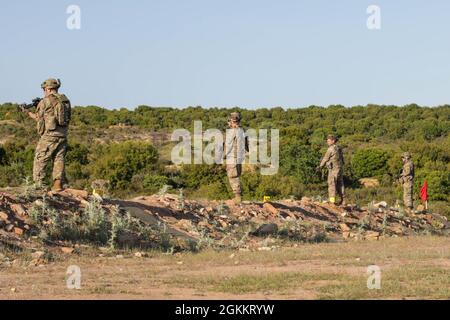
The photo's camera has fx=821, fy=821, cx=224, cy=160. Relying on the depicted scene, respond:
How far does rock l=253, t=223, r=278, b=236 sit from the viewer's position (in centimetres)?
1623

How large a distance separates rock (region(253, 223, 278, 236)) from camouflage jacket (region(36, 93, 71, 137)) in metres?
4.37

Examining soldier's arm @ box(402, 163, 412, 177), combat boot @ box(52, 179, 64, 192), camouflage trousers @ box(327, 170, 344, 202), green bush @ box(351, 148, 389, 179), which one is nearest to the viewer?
combat boot @ box(52, 179, 64, 192)

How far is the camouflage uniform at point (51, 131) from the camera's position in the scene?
14.4m

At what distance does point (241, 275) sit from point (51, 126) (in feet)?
18.4

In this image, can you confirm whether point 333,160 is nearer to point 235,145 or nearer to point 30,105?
point 235,145

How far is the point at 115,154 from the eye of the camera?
122 feet

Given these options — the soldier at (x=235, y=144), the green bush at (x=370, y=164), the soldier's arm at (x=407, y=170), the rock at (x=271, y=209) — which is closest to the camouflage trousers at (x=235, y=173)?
the soldier at (x=235, y=144)

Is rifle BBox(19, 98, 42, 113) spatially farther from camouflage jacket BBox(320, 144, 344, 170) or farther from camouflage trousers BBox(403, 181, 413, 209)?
camouflage trousers BBox(403, 181, 413, 209)

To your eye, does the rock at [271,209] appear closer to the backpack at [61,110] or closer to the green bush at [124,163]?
the backpack at [61,110]

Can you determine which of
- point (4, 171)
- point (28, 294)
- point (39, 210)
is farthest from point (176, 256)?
point (4, 171)

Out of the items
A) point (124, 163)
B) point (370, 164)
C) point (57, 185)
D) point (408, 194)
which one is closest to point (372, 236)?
point (57, 185)

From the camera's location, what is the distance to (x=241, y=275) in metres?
10.4

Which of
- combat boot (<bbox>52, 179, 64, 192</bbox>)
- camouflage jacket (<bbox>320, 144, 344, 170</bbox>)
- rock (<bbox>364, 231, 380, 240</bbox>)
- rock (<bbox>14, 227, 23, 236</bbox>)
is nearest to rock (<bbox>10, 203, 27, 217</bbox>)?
rock (<bbox>14, 227, 23, 236</bbox>)

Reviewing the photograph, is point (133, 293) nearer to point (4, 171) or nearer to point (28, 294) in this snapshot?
point (28, 294)
